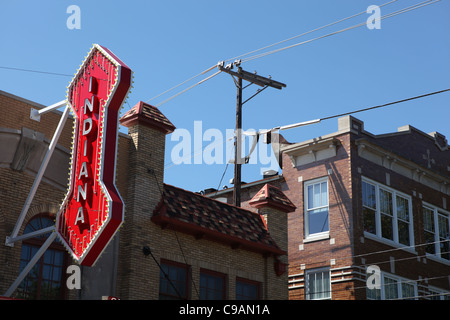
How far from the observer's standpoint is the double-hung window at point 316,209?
27094 millimetres

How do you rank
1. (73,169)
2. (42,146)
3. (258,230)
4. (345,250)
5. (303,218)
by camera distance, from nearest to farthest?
(73,169) < (42,146) < (258,230) < (345,250) < (303,218)

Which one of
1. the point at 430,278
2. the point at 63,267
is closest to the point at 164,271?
the point at 63,267

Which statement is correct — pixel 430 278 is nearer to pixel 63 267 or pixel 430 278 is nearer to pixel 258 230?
pixel 258 230

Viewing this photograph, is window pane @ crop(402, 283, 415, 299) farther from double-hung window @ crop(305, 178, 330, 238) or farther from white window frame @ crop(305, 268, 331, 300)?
double-hung window @ crop(305, 178, 330, 238)

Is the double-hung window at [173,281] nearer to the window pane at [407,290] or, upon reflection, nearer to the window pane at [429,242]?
the window pane at [407,290]

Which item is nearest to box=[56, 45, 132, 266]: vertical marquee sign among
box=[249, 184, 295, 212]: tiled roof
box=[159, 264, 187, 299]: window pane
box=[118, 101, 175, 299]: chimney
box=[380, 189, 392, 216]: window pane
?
box=[118, 101, 175, 299]: chimney

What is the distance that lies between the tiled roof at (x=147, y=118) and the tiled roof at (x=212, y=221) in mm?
→ 1627

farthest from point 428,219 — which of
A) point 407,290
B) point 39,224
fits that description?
point 39,224

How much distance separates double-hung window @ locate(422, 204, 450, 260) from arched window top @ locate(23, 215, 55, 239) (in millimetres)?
17241

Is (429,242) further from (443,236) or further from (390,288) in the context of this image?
(390,288)

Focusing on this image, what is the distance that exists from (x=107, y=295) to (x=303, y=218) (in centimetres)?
1196

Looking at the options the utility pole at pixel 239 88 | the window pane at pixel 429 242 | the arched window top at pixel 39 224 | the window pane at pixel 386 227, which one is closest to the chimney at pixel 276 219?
the utility pole at pixel 239 88

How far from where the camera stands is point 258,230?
69.4ft

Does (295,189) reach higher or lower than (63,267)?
→ higher
